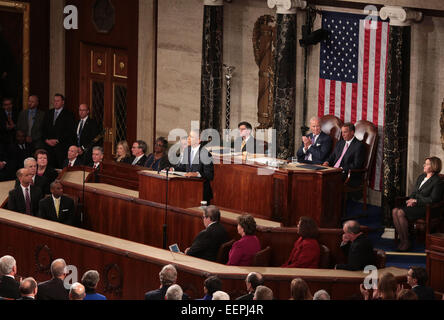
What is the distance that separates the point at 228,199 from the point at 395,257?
2147 mm

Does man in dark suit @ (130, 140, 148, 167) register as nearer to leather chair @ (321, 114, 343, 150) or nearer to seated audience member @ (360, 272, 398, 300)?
leather chair @ (321, 114, 343, 150)

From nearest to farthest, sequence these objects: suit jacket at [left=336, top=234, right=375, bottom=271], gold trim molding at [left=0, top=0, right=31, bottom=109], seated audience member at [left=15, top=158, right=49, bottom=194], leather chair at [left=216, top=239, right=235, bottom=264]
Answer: suit jacket at [left=336, top=234, right=375, bottom=271], leather chair at [left=216, top=239, right=235, bottom=264], seated audience member at [left=15, top=158, right=49, bottom=194], gold trim molding at [left=0, top=0, right=31, bottom=109]

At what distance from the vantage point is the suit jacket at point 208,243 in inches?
335

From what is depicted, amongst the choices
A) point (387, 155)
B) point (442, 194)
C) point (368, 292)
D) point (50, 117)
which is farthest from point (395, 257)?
point (50, 117)

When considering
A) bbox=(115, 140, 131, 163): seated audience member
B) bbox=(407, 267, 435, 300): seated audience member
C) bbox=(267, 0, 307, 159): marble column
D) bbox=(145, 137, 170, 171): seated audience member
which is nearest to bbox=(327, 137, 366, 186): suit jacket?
bbox=(267, 0, 307, 159): marble column

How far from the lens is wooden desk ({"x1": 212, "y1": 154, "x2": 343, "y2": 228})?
10109 millimetres

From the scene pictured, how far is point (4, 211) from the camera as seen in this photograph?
9852mm

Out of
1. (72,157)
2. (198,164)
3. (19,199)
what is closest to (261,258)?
(198,164)

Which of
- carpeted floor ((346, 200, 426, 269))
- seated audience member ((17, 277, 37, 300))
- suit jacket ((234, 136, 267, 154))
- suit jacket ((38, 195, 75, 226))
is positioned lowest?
carpeted floor ((346, 200, 426, 269))

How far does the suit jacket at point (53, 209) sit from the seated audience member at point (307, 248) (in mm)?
2915

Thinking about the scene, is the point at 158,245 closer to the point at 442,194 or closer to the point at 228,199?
the point at 228,199

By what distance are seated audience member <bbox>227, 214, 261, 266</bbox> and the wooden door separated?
6.56m

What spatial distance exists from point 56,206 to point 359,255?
3.72 m

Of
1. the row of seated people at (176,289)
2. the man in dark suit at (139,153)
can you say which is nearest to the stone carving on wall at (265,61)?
the man in dark suit at (139,153)
